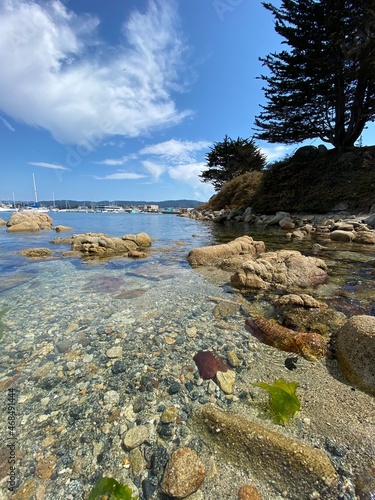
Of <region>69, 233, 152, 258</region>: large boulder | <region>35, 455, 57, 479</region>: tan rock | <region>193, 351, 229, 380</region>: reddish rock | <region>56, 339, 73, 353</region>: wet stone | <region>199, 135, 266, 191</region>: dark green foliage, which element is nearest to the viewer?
<region>35, 455, 57, 479</region>: tan rock

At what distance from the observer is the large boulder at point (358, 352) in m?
2.26

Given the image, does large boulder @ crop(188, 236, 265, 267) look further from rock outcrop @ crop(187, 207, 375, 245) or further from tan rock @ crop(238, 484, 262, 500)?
tan rock @ crop(238, 484, 262, 500)

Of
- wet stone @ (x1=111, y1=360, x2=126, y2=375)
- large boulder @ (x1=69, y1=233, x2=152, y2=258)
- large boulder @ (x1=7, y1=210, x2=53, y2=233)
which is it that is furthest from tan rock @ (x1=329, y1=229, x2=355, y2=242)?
large boulder @ (x1=7, y1=210, x2=53, y2=233)

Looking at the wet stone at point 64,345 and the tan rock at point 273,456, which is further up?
the tan rock at point 273,456

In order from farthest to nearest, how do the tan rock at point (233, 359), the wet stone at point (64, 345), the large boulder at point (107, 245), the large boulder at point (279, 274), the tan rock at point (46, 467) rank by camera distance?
the large boulder at point (107, 245) → the large boulder at point (279, 274) → the wet stone at point (64, 345) → the tan rock at point (233, 359) → the tan rock at point (46, 467)

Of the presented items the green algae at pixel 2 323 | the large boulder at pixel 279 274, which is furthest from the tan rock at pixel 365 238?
the green algae at pixel 2 323

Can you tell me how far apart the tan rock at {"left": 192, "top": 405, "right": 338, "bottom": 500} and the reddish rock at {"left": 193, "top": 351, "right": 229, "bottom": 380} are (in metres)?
0.58

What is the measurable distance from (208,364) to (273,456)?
1134 mm

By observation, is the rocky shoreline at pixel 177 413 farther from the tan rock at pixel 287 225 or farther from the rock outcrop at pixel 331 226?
the tan rock at pixel 287 225

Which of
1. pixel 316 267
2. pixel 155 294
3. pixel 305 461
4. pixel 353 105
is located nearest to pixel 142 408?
pixel 305 461

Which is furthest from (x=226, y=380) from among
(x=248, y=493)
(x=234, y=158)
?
(x=234, y=158)

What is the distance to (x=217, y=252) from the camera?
805cm

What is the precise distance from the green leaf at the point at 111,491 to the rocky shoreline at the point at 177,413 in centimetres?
7

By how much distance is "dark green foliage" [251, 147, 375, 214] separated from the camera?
18.5 meters
